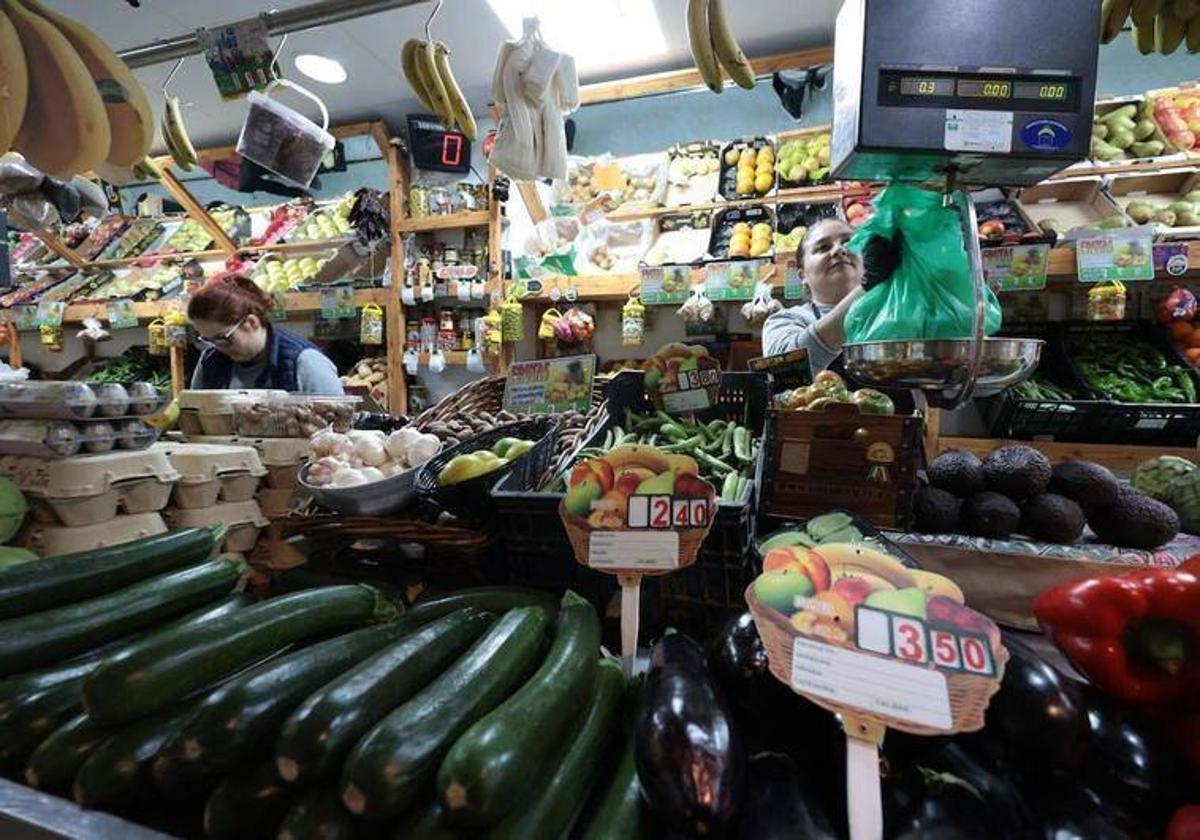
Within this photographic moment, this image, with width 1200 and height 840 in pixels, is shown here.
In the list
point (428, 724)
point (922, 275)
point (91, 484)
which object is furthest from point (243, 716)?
point (922, 275)

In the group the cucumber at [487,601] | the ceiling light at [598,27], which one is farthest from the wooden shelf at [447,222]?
the cucumber at [487,601]

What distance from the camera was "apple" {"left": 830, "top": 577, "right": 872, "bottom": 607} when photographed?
1.77ft

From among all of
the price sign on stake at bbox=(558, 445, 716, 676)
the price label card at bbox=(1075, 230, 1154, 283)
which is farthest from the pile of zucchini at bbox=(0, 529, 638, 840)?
the price label card at bbox=(1075, 230, 1154, 283)

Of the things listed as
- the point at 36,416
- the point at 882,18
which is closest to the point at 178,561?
the point at 36,416

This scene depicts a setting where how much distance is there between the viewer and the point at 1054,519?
116 cm

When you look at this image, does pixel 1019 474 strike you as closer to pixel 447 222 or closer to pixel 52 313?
pixel 447 222

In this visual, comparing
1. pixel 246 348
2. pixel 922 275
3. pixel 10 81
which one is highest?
pixel 10 81

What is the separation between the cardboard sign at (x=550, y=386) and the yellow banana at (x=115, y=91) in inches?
50.2

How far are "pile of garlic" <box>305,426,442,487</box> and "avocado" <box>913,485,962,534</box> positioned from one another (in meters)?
1.10

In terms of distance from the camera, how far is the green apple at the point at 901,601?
0.53 m

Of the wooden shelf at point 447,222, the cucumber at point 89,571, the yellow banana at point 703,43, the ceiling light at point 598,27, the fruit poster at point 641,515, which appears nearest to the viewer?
the fruit poster at point 641,515

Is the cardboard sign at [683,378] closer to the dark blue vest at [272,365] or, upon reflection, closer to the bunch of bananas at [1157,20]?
the bunch of bananas at [1157,20]

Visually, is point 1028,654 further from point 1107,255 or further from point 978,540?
point 1107,255

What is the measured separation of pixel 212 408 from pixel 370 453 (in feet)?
2.76
